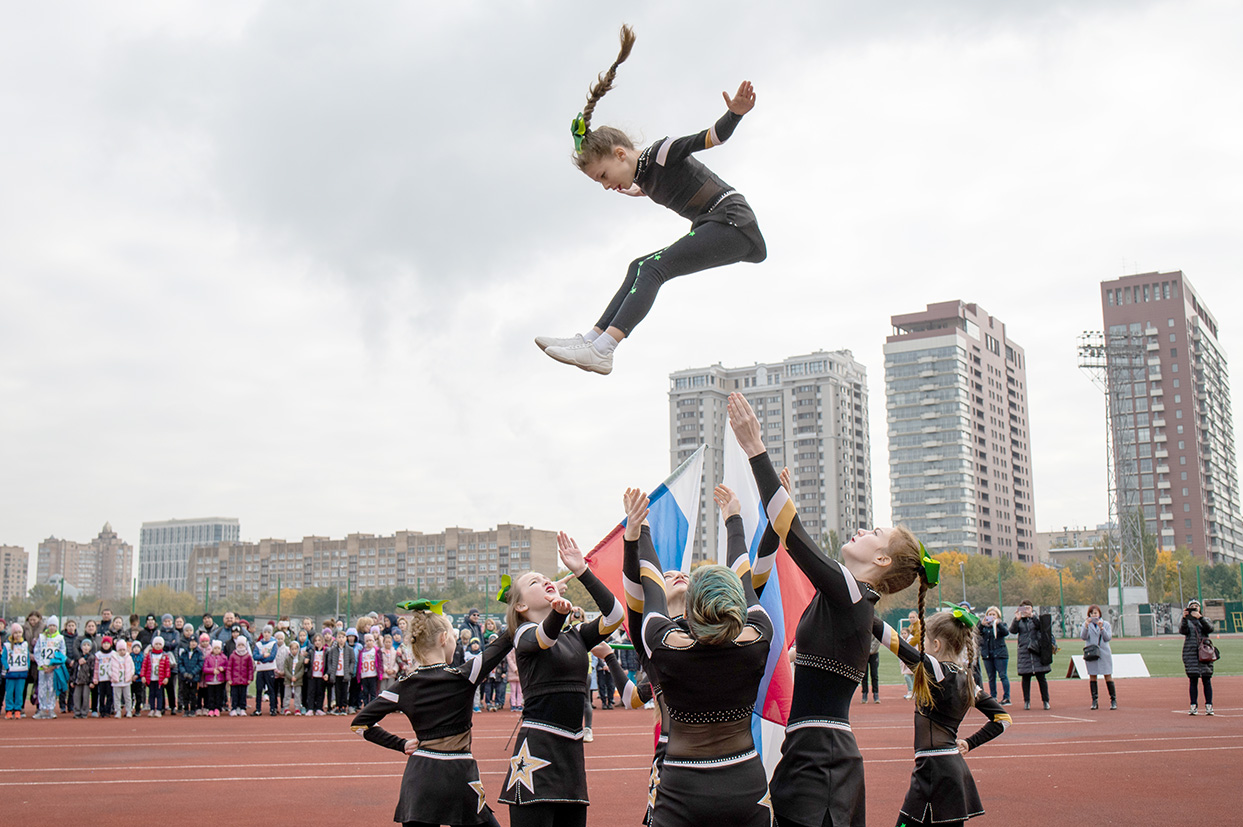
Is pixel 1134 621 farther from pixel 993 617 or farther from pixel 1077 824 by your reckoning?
pixel 1077 824

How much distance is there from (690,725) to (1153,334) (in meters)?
131

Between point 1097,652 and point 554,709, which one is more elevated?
point 554,709

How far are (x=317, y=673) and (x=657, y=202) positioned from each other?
55.9ft

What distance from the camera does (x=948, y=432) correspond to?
11800cm

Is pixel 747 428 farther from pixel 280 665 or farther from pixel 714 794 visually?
pixel 280 665

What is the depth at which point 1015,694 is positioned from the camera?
69.4 ft

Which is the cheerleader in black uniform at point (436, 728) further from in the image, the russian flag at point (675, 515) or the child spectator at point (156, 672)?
the child spectator at point (156, 672)

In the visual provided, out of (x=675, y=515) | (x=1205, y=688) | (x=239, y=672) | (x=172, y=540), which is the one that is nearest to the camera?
(x=675, y=515)

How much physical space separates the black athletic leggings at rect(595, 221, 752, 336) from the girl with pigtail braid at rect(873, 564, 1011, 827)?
6.96ft

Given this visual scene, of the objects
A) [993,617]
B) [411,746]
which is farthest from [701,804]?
[993,617]

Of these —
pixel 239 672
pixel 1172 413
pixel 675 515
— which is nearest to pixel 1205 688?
pixel 675 515

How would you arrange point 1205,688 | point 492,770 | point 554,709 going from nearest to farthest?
point 554,709 < point 492,770 < point 1205,688

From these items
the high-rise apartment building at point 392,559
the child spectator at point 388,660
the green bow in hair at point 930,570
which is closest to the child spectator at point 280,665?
the child spectator at point 388,660

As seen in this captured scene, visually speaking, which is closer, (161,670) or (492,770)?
(492,770)
